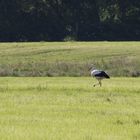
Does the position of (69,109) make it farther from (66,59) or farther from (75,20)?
(75,20)

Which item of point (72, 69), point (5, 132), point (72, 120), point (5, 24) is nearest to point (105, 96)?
point (72, 120)

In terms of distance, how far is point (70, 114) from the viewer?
17.4 meters

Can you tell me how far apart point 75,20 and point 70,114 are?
67519 mm

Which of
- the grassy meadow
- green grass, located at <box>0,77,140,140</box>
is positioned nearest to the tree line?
the grassy meadow

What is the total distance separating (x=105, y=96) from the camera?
2300 cm

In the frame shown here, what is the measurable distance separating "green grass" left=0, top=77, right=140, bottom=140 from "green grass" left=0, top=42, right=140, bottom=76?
15.5 m

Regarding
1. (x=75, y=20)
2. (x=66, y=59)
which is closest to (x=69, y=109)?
(x=66, y=59)

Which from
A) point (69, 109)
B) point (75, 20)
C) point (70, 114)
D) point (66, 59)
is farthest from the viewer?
point (75, 20)

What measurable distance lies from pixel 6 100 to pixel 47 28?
62528 mm

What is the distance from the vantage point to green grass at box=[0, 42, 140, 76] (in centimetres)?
4128

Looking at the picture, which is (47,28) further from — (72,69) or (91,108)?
(91,108)

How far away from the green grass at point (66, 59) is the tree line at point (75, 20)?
2433 centimetres

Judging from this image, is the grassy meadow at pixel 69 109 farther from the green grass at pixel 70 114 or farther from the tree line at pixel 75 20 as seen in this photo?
the tree line at pixel 75 20

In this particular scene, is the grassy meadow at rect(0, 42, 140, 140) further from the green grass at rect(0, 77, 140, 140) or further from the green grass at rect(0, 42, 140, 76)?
the green grass at rect(0, 42, 140, 76)
